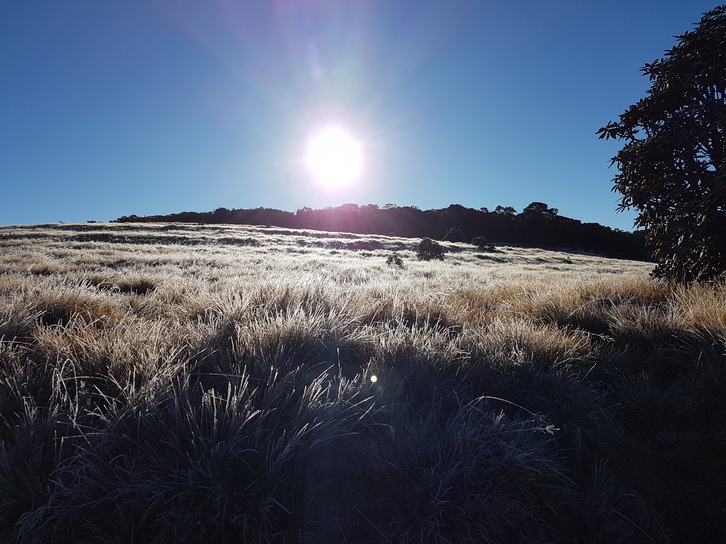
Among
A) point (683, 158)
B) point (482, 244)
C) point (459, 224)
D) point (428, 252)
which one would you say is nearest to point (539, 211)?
point (459, 224)

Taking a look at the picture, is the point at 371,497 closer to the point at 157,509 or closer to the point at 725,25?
the point at 157,509

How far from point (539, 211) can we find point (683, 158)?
2986 inches

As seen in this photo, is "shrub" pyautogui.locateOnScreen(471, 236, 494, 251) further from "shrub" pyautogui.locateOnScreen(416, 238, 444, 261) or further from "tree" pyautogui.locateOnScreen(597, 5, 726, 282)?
"tree" pyautogui.locateOnScreen(597, 5, 726, 282)

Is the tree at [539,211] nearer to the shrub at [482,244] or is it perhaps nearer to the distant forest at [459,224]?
the distant forest at [459,224]

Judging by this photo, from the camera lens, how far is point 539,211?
73.4 meters

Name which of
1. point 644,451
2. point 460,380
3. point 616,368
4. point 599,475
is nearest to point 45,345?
point 460,380

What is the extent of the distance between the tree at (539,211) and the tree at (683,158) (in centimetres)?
6924

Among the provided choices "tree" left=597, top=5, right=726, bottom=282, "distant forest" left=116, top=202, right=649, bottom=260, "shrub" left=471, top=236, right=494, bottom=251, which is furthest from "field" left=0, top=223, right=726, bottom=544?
"distant forest" left=116, top=202, right=649, bottom=260

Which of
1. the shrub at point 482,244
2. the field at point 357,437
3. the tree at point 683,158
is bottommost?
the shrub at point 482,244

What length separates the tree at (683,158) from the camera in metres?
4.83

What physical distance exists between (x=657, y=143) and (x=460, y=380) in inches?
209

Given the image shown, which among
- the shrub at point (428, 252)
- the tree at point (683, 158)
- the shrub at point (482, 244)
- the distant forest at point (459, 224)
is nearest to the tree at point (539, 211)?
the distant forest at point (459, 224)

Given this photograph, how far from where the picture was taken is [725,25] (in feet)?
16.5

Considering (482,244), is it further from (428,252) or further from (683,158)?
(683,158)
